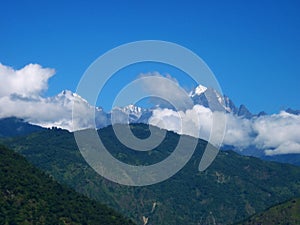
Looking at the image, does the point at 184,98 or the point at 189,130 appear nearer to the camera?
the point at 184,98

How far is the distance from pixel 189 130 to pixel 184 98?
38.3 m

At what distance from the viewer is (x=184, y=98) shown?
122 metres

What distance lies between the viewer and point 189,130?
15950 cm

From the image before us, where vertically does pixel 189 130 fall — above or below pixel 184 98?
above
